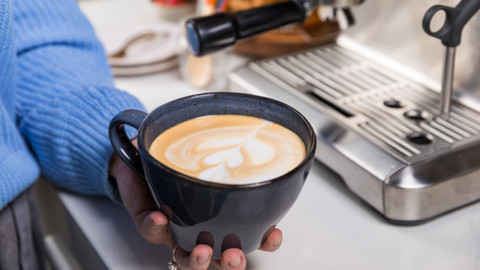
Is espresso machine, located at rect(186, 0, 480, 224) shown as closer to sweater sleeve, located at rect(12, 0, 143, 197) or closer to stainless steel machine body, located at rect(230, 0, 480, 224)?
stainless steel machine body, located at rect(230, 0, 480, 224)

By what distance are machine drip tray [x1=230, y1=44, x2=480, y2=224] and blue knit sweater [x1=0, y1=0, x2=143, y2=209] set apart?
17cm

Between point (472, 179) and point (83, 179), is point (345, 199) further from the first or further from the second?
point (83, 179)

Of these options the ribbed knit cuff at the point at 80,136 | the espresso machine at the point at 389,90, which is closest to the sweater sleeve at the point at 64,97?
the ribbed knit cuff at the point at 80,136

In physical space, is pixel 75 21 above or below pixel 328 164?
above

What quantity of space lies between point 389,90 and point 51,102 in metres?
0.33

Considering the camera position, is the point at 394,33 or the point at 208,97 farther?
the point at 394,33

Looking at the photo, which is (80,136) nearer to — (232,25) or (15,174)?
(15,174)

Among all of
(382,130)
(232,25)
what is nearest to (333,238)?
(382,130)

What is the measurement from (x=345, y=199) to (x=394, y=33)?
8.0 inches

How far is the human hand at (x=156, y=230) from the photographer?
38 cm

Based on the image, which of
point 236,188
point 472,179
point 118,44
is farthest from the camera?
point 118,44

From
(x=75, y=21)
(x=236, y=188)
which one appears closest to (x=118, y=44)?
(x=75, y=21)

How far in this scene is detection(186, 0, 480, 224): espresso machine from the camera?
18.8 inches

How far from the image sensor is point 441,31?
0.48m
